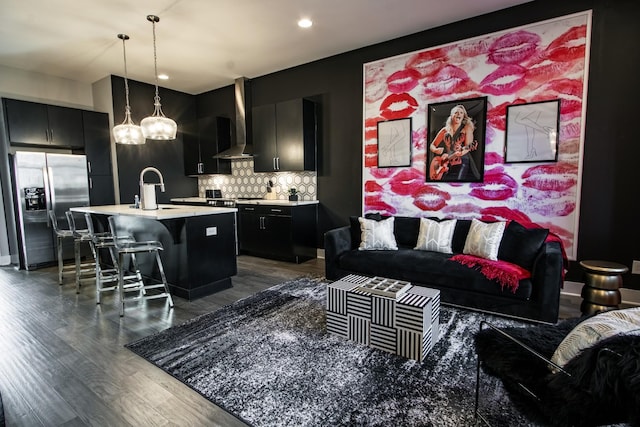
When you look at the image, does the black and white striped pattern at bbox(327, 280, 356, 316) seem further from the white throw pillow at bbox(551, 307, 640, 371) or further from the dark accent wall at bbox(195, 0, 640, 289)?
the dark accent wall at bbox(195, 0, 640, 289)

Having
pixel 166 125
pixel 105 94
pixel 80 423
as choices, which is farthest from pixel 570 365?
pixel 105 94

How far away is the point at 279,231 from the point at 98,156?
3.52 m

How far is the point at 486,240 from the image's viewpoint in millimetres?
3082

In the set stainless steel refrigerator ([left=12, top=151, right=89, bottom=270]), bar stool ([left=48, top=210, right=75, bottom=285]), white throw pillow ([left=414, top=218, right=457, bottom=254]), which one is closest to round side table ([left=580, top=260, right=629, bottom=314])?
white throw pillow ([left=414, top=218, right=457, bottom=254])

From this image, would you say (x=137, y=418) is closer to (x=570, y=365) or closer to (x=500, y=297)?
(x=570, y=365)

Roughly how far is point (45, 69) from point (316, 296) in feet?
18.8

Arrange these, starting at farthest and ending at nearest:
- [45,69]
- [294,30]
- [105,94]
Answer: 1. [105,94]
2. [45,69]
3. [294,30]

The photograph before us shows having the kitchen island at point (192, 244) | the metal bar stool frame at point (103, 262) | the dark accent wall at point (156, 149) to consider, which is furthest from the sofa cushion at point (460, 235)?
the dark accent wall at point (156, 149)

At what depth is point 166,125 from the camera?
3.55m

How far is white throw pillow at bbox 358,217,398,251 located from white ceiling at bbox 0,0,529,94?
7.88 ft

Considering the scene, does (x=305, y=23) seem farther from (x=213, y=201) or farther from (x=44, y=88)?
(x=44, y=88)

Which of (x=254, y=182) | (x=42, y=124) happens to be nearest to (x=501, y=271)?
(x=254, y=182)

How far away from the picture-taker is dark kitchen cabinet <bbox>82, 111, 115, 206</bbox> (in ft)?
17.6

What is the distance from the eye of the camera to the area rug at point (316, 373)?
5.47 ft
